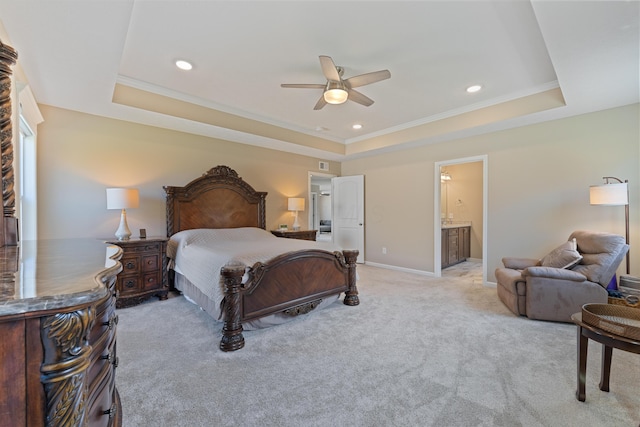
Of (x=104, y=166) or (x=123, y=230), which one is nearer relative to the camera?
(x=123, y=230)

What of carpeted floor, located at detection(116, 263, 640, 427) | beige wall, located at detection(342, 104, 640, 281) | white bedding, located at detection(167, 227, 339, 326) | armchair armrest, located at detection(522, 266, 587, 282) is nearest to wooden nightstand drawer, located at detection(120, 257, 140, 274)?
white bedding, located at detection(167, 227, 339, 326)

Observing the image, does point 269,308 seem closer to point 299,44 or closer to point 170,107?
point 299,44

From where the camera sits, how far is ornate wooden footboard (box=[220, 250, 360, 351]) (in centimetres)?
242

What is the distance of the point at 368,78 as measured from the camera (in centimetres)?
265

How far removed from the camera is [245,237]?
427cm

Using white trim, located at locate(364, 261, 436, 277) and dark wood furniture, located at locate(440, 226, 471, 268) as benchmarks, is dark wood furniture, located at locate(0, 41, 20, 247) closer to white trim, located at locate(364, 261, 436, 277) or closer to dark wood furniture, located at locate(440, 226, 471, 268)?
white trim, located at locate(364, 261, 436, 277)

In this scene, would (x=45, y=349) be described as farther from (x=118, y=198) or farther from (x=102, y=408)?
(x=118, y=198)

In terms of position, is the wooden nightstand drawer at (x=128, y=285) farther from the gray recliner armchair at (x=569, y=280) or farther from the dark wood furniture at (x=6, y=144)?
the gray recliner armchair at (x=569, y=280)

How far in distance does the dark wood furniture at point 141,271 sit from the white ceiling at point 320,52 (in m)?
1.67

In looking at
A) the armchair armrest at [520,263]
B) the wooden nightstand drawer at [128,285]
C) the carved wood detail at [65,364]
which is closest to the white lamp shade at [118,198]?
the wooden nightstand drawer at [128,285]

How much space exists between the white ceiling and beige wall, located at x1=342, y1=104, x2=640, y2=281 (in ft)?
1.03

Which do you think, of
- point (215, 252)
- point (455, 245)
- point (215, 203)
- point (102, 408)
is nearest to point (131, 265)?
point (215, 252)

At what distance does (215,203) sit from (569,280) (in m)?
4.63

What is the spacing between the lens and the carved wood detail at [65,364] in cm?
63
